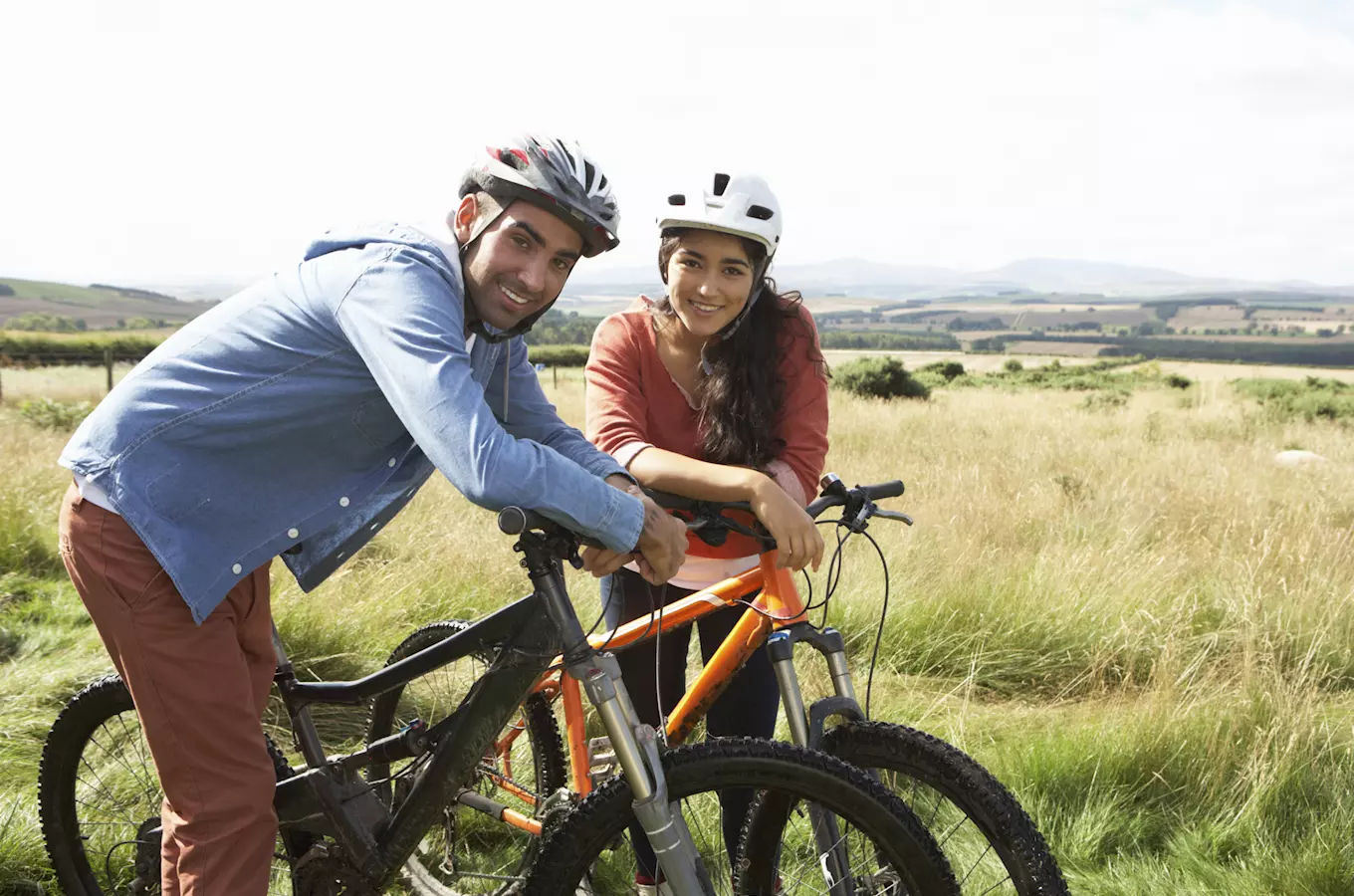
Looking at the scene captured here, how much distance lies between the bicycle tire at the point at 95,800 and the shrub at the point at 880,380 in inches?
806

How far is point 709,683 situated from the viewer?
2590 mm

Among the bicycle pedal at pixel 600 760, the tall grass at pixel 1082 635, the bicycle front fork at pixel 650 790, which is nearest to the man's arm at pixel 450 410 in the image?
the bicycle front fork at pixel 650 790

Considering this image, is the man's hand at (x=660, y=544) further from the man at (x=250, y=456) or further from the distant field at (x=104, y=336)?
the distant field at (x=104, y=336)

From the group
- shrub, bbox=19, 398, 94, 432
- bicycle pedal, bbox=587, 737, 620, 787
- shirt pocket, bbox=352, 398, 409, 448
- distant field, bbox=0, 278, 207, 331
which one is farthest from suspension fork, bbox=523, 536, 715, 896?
distant field, bbox=0, 278, 207, 331

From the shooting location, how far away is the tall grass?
3.35 metres

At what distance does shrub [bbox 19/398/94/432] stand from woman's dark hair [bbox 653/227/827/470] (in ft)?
41.1

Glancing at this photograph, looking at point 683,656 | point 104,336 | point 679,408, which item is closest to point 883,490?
point 679,408

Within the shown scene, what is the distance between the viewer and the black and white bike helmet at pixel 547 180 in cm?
210

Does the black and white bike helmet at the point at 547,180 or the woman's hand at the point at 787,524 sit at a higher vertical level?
the black and white bike helmet at the point at 547,180

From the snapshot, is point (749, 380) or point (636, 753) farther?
point (749, 380)

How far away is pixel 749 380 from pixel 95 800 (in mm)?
2386

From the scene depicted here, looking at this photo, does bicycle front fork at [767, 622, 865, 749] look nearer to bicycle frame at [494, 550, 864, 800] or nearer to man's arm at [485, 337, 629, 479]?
bicycle frame at [494, 550, 864, 800]

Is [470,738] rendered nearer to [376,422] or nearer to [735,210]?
[376,422]

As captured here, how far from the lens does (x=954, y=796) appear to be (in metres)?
2.19
